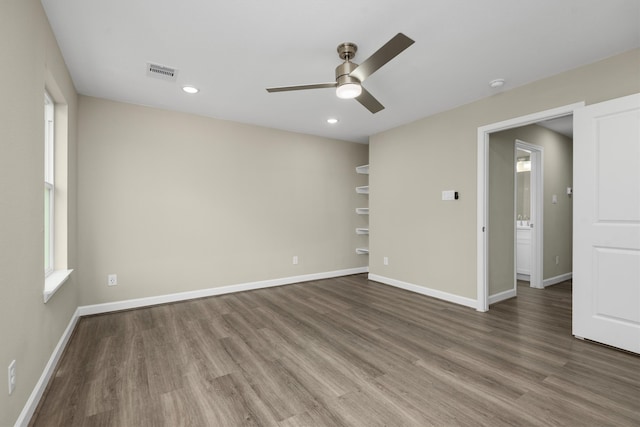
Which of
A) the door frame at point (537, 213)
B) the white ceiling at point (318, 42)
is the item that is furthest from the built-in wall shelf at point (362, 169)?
the door frame at point (537, 213)

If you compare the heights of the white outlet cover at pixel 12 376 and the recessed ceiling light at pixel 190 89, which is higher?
the recessed ceiling light at pixel 190 89

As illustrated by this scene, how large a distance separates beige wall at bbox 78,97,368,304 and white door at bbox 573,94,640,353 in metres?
3.32

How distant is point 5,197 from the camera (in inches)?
53.8

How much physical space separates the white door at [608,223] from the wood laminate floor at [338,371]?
27cm

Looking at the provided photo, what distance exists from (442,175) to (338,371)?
9.26ft

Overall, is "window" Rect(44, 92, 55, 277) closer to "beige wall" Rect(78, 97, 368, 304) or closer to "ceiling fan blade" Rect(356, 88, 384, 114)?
"beige wall" Rect(78, 97, 368, 304)

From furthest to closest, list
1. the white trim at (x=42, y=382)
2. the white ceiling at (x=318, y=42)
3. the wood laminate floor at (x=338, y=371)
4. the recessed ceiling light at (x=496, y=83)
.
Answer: the recessed ceiling light at (x=496, y=83) < the white ceiling at (x=318, y=42) < the wood laminate floor at (x=338, y=371) < the white trim at (x=42, y=382)

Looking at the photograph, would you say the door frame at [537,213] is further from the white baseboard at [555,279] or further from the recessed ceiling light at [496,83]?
the recessed ceiling light at [496,83]

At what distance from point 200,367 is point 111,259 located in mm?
2074

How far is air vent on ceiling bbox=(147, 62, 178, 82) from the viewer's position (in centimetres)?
268

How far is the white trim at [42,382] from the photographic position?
1.57 m

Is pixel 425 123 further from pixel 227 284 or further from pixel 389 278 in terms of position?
pixel 227 284

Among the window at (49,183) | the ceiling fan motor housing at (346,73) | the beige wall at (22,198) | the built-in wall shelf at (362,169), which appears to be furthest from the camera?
the built-in wall shelf at (362,169)

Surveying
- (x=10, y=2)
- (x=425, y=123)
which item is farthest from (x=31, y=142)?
(x=425, y=123)
